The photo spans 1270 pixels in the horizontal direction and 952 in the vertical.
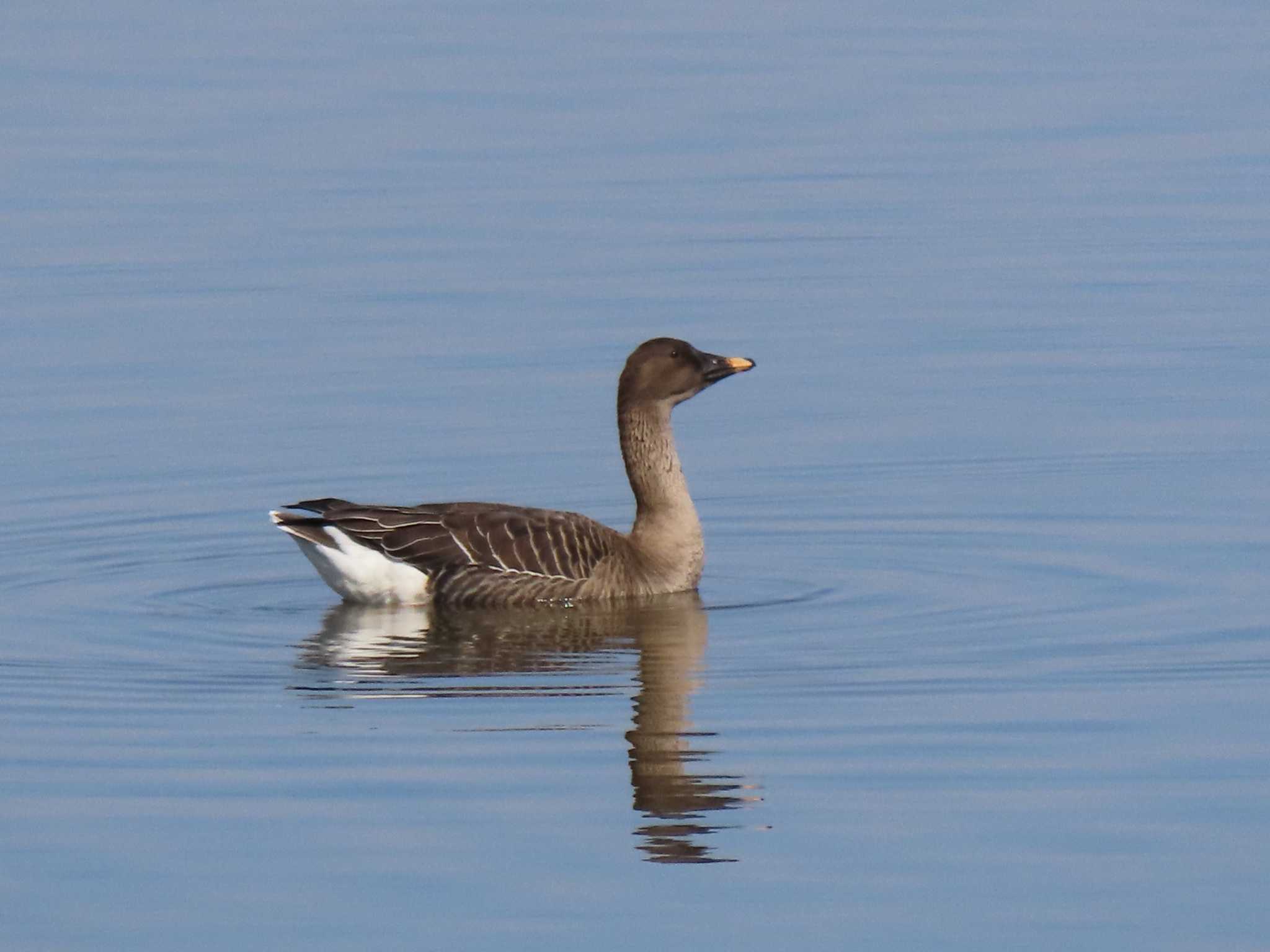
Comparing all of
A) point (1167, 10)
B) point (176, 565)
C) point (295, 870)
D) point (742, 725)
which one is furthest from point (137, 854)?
point (1167, 10)

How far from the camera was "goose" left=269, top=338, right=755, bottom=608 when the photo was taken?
16203mm

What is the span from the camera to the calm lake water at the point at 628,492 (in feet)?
35.1

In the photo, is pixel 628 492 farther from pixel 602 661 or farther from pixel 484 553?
pixel 602 661

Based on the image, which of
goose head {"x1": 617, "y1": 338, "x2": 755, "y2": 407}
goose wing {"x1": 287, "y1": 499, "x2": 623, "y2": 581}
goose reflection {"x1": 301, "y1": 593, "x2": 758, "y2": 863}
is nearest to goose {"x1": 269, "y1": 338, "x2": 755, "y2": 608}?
goose wing {"x1": 287, "y1": 499, "x2": 623, "y2": 581}

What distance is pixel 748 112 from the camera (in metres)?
32.7

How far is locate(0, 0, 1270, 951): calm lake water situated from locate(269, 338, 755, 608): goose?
229 mm

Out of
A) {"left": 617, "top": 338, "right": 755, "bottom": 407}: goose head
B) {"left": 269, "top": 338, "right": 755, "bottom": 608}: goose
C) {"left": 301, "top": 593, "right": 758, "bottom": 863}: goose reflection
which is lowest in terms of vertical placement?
{"left": 301, "top": 593, "right": 758, "bottom": 863}: goose reflection

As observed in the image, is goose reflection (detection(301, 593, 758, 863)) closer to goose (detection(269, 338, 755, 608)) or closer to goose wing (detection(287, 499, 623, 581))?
goose (detection(269, 338, 755, 608))

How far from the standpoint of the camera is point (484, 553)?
1633 cm

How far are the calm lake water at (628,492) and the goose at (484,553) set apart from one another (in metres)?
0.23

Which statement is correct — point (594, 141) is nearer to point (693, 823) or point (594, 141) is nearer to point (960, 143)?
point (960, 143)

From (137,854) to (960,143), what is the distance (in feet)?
70.4

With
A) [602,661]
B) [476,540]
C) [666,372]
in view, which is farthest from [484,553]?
[602,661]

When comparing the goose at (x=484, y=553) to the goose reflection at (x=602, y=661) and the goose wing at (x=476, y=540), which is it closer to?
the goose wing at (x=476, y=540)
